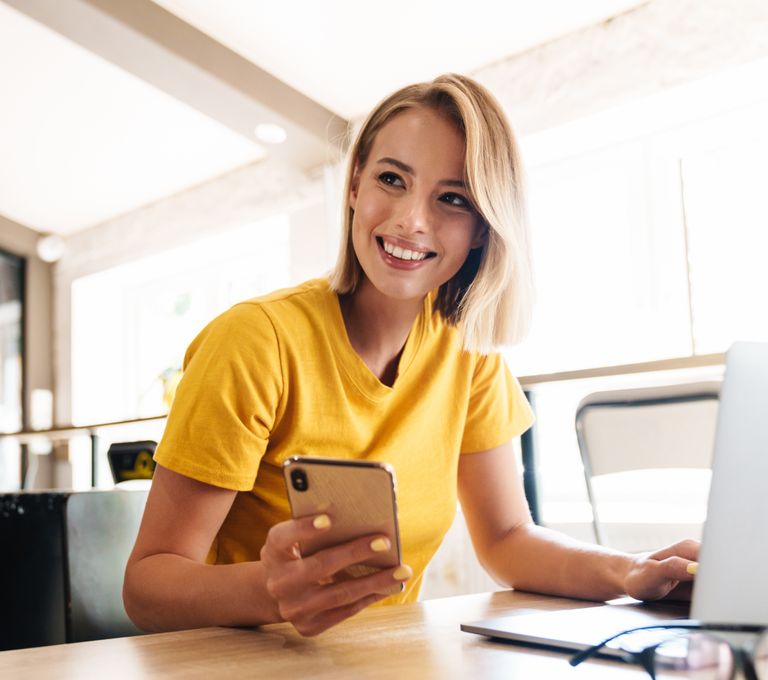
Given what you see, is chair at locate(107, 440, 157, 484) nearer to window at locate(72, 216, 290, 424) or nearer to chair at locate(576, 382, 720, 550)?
chair at locate(576, 382, 720, 550)

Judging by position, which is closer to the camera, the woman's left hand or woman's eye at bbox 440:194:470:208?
the woman's left hand

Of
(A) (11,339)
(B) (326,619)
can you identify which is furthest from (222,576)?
(A) (11,339)

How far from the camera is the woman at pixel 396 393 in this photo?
940mm

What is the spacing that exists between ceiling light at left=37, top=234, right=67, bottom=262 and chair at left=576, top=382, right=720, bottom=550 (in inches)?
233

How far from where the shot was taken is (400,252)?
124 centimetres

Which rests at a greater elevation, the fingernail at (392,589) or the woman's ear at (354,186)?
the woman's ear at (354,186)

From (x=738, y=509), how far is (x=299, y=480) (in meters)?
0.30

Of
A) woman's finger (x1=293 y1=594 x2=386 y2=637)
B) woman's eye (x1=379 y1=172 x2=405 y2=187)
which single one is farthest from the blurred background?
woman's finger (x1=293 y1=594 x2=386 y2=637)

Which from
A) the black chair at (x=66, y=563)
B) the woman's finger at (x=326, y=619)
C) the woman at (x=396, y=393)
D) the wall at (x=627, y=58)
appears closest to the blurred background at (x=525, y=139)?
the wall at (x=627, y=58)

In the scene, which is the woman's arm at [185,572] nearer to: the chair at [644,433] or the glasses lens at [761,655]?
the glasses lens at [761,655]

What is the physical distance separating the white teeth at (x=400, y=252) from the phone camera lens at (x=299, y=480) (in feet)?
2.14

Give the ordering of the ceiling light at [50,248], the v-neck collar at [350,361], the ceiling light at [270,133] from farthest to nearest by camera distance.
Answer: the ceiling light at [50,248]
the ceiling light at [270,133]
the v-neck collar at [350,361]

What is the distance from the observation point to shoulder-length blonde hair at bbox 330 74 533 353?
1207 mm

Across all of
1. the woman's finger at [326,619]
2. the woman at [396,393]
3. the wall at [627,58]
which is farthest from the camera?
the wall at [627,58]
